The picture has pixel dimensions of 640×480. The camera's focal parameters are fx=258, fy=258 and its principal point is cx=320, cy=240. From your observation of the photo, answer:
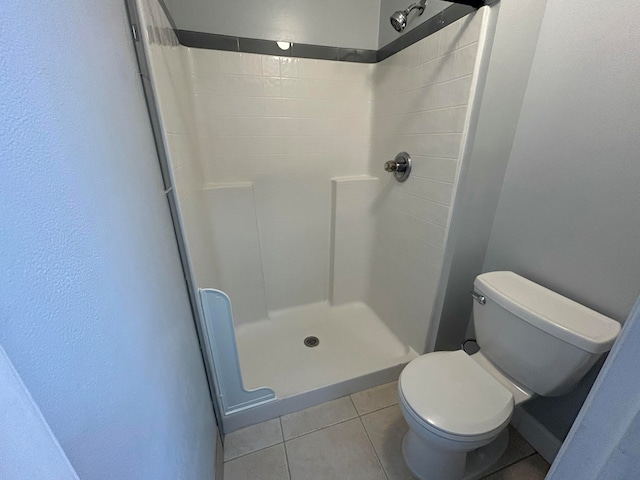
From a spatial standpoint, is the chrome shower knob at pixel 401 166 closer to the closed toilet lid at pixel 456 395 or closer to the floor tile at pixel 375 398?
the closed toilet lid at pixel 456 395

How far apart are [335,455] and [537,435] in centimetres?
90

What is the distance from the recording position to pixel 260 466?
1.10 meters

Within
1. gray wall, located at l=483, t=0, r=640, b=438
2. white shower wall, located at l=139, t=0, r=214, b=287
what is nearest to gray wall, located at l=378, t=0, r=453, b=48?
gray wall, located at l=483, t=0, r=640, b=438

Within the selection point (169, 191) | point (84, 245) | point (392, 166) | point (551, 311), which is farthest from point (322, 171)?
point (84, 245)

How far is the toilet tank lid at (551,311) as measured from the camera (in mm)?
794

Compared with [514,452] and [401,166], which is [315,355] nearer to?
[514,452]

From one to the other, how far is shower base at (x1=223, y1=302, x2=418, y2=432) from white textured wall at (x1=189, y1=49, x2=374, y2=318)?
19 cm

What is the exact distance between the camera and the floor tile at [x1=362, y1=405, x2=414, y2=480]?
1094mm

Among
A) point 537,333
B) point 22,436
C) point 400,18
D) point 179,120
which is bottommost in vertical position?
point 537,333

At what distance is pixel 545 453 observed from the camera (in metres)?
1.12

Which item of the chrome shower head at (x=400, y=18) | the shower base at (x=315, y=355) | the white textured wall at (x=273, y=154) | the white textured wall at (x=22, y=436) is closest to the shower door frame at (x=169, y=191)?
the shower base at (x=315, y=355)

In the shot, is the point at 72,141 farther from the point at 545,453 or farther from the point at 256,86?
the point at 545,453

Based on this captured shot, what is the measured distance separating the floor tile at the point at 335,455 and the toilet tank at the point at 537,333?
27.0 inches

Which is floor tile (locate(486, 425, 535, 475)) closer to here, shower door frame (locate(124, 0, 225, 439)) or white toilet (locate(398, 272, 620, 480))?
white toilet (locate(398, 272, 620, 480))
